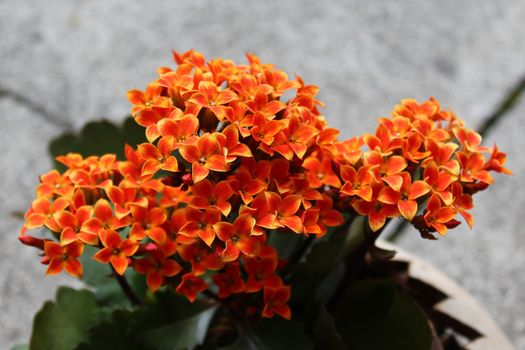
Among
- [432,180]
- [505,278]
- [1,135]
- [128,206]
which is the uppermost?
[432,180]

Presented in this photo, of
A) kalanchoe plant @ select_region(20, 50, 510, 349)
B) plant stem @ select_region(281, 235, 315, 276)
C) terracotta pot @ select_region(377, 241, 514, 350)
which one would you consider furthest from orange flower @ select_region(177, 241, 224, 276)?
terracotta pot @ select_region(377, 241, 514, 350)

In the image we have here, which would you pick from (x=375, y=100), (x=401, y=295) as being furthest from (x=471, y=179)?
(x=375, y=100)

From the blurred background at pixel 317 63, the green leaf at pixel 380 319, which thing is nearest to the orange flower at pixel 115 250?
the green leaf at pixel 380 319

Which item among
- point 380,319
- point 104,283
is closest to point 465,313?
point 380,319

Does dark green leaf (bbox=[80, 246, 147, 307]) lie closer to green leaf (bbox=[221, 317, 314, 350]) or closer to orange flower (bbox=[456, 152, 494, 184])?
green leaf (bbox=[221, 317, 314, 350])

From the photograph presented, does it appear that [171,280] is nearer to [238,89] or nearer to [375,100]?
[238,89]

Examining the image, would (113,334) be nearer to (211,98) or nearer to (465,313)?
(211,98)
